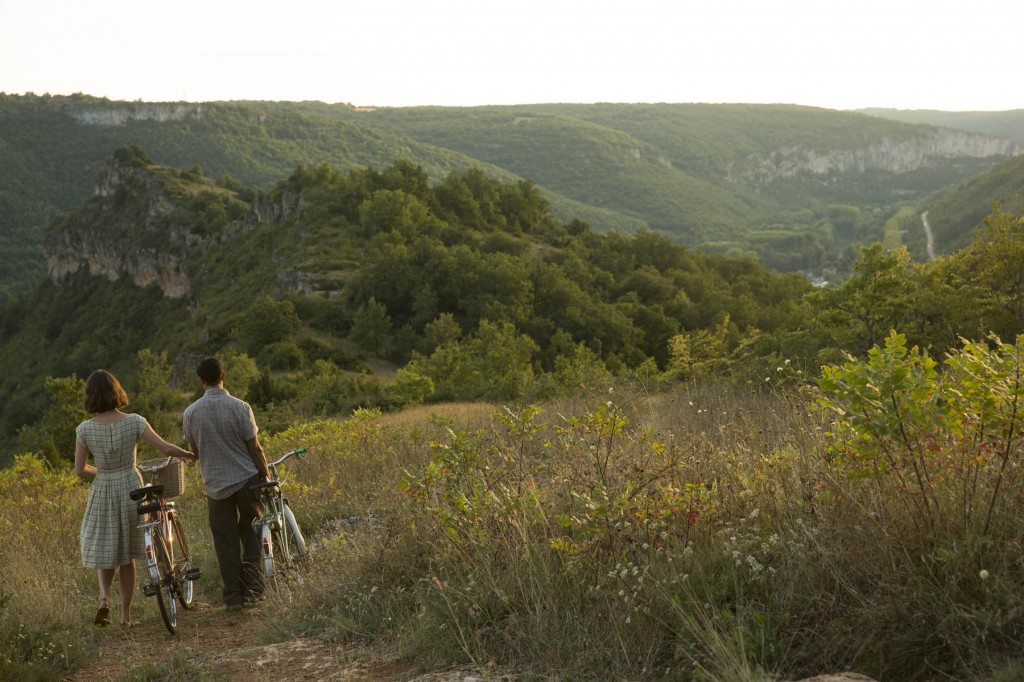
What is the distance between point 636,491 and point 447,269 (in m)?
50.2

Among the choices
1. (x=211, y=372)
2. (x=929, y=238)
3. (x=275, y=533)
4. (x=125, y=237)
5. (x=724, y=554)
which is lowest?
(x=929, y=238)

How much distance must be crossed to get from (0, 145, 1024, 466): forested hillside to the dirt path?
864 centimetres

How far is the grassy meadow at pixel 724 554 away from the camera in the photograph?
10.4ft

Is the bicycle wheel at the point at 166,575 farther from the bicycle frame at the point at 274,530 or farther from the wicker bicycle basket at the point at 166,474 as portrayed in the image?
the bicycle frame at the point at 274,530

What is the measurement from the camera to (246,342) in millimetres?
44438

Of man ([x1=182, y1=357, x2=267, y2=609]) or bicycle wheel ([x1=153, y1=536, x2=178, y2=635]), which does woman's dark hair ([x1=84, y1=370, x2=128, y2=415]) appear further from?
bicycle wheel ([x1=153, y1=536, x2=178, y2=635])

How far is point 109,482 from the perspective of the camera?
238 inches

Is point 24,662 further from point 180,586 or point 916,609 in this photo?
point 916,609

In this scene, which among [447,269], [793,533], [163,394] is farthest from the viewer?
[447,269]

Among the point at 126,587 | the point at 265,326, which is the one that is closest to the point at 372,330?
the point at 265,326

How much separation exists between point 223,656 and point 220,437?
180cm

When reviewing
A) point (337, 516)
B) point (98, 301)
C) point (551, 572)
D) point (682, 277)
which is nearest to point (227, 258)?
point (98, 301)

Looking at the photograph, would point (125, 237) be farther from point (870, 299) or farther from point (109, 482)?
point (109, 482)

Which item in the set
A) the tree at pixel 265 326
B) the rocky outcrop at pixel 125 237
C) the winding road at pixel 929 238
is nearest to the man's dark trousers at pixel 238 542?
the tree at pixel 265 326
